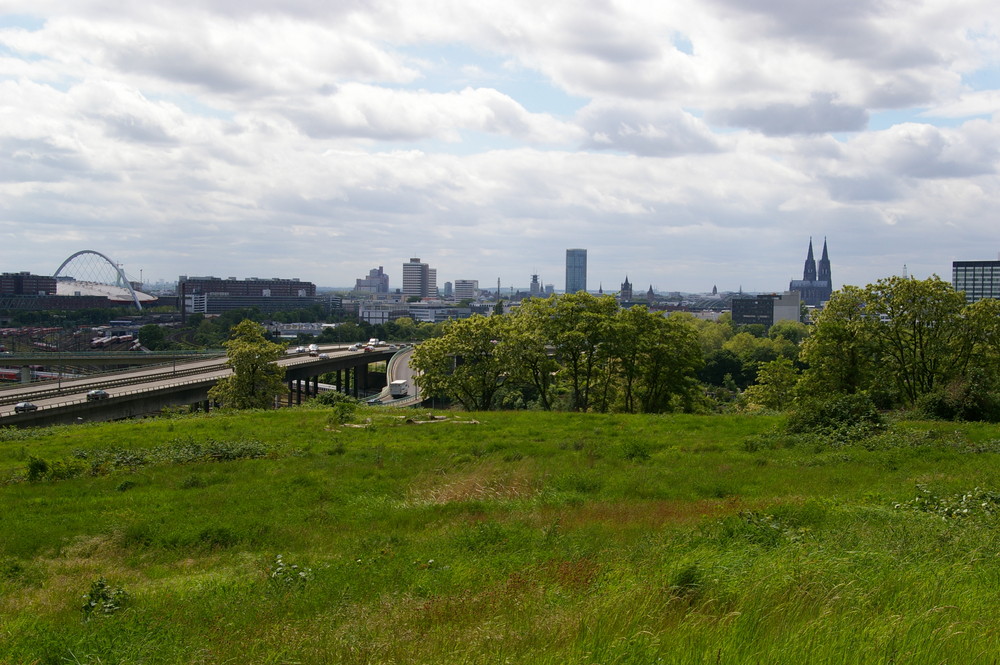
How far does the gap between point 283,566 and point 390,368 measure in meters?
111

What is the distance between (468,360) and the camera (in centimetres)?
5078

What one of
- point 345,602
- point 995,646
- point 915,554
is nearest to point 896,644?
point 995,646

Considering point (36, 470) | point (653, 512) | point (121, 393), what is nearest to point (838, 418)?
point (653, 512)

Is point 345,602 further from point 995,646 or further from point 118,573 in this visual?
point 995,646

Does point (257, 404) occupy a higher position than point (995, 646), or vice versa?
point (995, 646)

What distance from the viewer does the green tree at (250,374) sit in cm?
5159

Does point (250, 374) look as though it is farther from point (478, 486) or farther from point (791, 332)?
point (791, 332)

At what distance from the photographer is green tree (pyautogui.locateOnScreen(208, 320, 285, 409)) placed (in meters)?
51.6

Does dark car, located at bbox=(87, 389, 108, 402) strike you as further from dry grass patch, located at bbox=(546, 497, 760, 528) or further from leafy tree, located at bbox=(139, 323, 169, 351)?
leafy tree, located at bbox=(139, 323, 169, 351)

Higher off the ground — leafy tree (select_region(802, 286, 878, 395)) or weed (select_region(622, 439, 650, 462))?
leafy tree (select_region(802, 286, 878, 395))

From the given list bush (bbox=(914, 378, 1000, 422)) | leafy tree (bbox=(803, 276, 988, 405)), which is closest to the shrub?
bush (bbox=(914, 378, 1000, 422))

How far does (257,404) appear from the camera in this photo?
171 ft

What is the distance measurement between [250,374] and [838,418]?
40.2 meters

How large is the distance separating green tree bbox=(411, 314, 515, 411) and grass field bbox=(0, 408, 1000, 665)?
886 inches
